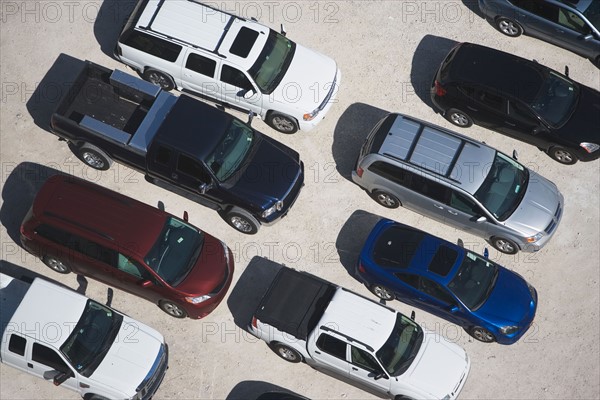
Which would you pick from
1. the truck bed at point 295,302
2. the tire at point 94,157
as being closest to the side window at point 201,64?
the tire at point 94,157

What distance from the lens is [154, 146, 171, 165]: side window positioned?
17.9 m

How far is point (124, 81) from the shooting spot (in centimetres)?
1856

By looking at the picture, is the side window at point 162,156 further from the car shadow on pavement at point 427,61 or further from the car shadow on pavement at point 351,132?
the car shadow on pavement at point 427,61

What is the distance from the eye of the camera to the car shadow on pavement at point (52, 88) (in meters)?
19.8

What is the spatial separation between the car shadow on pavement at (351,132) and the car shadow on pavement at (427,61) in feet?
3.63

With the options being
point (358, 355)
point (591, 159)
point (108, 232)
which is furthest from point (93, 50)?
point (591, 159)

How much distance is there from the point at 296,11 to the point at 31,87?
22.2 feet

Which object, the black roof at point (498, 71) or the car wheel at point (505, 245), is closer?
the car wheel at point (505, 245)

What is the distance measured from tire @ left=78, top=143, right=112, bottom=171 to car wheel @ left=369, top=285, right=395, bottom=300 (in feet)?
21.4

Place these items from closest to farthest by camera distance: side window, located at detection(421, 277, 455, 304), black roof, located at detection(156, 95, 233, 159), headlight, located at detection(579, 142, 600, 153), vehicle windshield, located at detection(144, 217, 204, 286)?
vehicle windshield, located at detection(144, 217, 204, 286) → side window, located at detection(421, 277, 455, 304) → black roof, located at detection(156, 95, 233, 159) → headlight, located at detection(579, 142, 600, 153)

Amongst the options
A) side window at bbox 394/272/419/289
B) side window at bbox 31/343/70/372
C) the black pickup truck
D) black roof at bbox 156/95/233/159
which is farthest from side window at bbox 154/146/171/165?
side window at bbox 394/272/419/289

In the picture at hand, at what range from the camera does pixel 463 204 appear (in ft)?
59.8

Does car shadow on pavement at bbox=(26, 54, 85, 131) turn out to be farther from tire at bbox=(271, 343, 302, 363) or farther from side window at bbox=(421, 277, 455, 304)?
side window at bbox=(421, 277, 455, 304)

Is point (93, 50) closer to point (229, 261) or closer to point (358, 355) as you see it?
point (229, 261)
